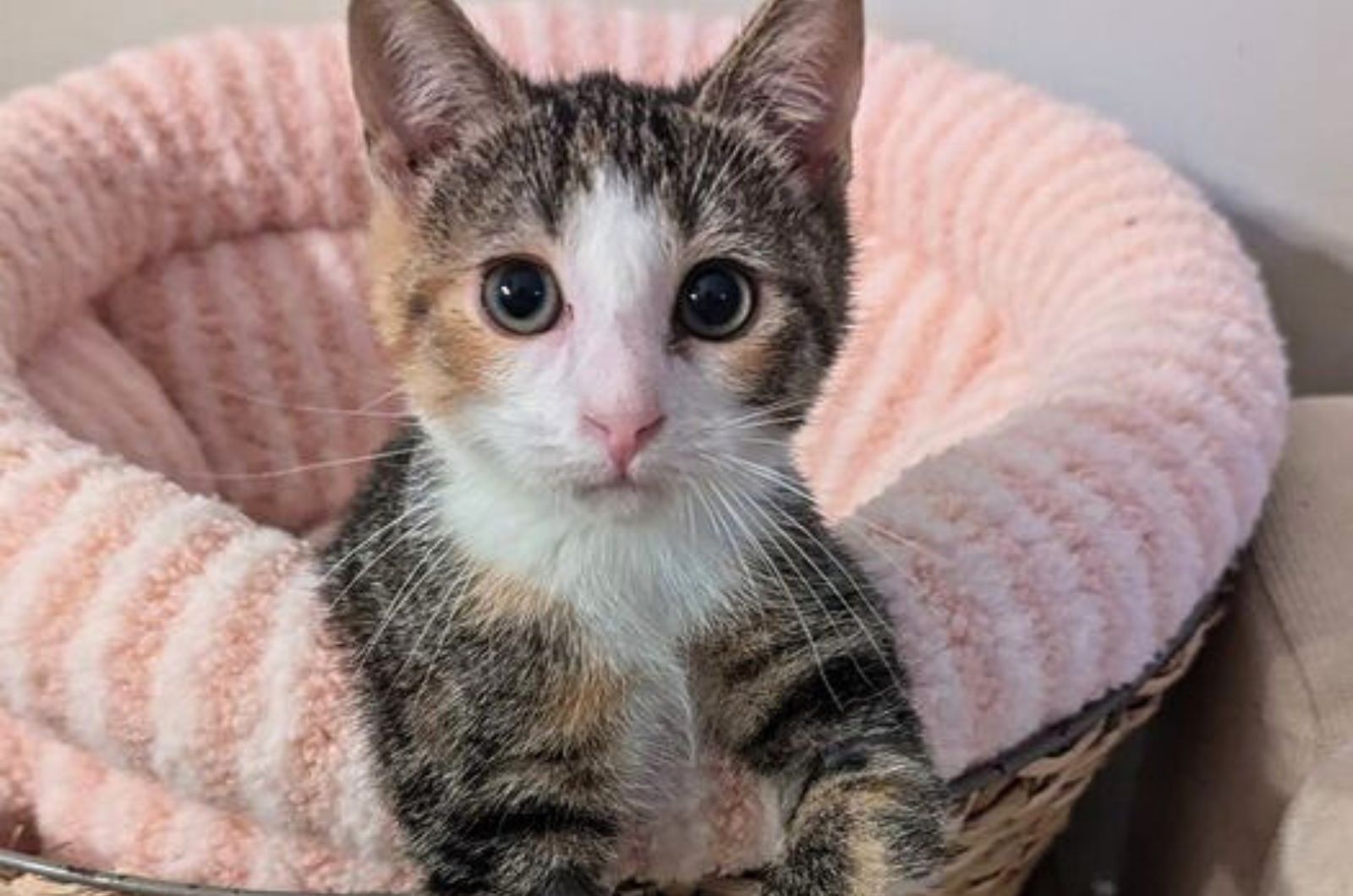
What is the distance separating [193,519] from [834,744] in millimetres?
353

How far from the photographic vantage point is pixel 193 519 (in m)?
0.93

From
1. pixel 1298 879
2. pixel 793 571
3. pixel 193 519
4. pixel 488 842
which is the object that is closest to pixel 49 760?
pixel 193 519

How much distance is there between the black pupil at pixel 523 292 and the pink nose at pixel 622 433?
0.22 feet

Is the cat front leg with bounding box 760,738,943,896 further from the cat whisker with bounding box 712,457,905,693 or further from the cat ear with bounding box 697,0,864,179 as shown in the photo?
the cat ear with bounding box 697,0,864,179

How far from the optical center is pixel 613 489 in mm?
757

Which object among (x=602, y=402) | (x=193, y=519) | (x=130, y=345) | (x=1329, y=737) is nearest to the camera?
(x=602, y=402)

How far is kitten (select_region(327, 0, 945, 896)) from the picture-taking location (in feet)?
2.56

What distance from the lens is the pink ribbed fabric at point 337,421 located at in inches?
34.7

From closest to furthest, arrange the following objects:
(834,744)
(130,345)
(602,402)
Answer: (602,402) < (834,744) < (130,345)

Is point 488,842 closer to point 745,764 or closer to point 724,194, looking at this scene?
point 745,764

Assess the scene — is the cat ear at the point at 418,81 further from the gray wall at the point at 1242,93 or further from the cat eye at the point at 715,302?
the gray wall at the point at 1242,93

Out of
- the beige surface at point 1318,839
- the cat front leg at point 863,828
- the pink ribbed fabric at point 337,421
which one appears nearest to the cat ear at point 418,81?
the pink ribbed fabric at point 337,421

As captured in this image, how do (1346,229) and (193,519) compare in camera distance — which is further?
(1346,229)

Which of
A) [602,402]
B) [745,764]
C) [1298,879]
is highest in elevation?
[602,402]
